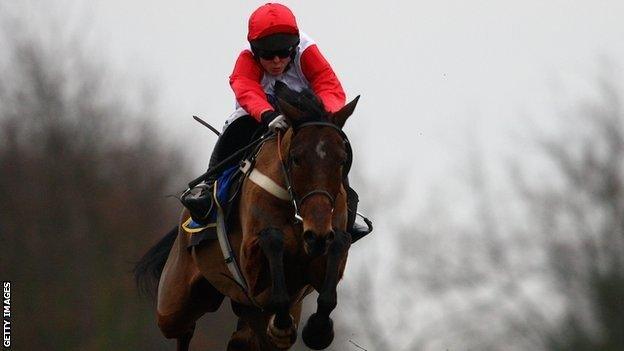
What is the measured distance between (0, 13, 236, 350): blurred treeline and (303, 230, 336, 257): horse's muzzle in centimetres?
1672

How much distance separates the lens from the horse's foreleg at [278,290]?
41.9ft

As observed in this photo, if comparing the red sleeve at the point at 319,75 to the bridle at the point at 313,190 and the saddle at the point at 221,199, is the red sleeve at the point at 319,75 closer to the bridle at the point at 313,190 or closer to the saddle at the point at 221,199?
the saddle at the point at 221,199

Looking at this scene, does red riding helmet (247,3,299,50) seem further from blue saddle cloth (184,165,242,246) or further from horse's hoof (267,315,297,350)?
horse's hoof (267,315,297,350)

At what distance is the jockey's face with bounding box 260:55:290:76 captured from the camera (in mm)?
13836

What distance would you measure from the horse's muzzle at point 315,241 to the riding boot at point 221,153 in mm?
2056

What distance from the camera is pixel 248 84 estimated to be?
13.8m

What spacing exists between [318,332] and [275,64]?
217 cm

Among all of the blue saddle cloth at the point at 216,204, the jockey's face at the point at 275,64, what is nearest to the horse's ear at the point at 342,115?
the jockey's face at the point at 275,64

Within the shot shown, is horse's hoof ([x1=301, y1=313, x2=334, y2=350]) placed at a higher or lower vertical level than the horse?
lower

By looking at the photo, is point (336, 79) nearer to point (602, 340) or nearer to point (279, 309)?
point (279, 309)

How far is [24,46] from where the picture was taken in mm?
35938

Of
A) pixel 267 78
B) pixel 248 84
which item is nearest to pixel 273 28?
pixel 248 84

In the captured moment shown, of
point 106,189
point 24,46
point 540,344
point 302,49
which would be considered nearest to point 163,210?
point 106,189

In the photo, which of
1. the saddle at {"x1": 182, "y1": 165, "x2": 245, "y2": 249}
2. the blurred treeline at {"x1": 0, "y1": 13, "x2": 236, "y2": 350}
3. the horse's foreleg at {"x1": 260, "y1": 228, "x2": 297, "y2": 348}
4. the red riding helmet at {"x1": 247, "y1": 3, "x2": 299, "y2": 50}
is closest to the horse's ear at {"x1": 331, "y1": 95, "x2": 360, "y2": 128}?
the horse's foreleg at {"x1": 260, "y1": 228, "x2": 297, "y2": 348}
